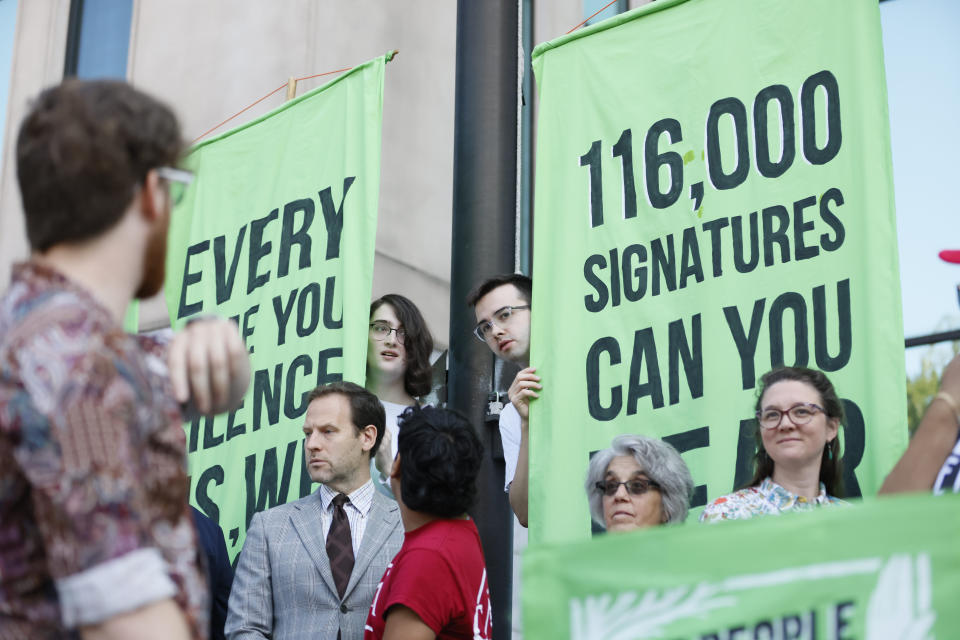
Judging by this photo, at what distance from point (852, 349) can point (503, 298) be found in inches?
55.0

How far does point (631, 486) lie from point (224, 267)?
2.43 m

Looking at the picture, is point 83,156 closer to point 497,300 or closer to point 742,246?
point 742,246

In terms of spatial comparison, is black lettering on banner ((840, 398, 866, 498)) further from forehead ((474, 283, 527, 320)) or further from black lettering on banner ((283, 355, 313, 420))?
black lettering on banner ((283, 355, 313, 420))

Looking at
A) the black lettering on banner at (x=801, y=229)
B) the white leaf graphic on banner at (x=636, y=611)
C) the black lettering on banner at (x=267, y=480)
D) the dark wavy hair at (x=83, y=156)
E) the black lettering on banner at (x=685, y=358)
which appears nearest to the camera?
the dark wavy hair at (x=83, y=156)

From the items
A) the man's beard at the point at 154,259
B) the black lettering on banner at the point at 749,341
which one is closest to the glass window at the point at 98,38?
the black lettering on banner at the point at 749,341

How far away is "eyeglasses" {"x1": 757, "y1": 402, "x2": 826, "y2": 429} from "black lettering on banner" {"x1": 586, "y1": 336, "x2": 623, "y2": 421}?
0.57 meters

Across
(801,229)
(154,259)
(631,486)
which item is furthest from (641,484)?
(154,259)

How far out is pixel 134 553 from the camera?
Answer: 1473 mm

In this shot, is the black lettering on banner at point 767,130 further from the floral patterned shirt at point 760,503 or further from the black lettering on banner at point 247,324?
the black lettering on banner at point 247,324

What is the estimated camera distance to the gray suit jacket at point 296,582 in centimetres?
428

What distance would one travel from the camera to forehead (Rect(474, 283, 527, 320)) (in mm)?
4680

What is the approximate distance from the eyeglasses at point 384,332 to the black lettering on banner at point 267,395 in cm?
56

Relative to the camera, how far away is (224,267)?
5527 millimetres

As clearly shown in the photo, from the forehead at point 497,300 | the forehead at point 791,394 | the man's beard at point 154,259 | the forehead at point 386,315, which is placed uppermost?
the forehead at point 386,315
